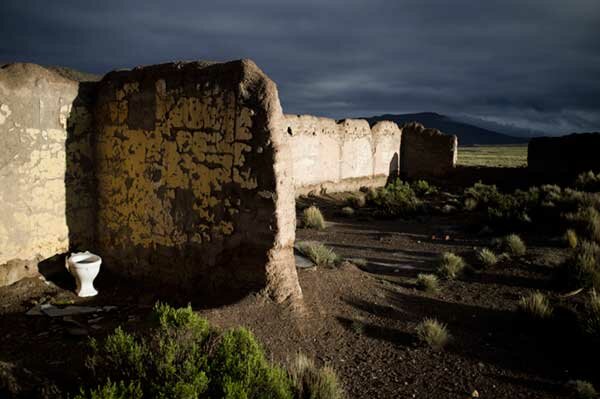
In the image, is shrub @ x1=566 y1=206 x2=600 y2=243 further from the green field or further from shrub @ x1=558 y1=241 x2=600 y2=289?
the green field

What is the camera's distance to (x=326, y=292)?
641cm

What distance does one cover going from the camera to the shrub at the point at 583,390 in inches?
162

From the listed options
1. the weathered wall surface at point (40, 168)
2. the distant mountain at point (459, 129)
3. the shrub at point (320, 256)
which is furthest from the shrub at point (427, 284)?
the distant mountain at point (459, 129)

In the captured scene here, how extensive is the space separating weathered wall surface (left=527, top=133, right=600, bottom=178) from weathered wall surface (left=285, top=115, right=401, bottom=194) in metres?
6.27

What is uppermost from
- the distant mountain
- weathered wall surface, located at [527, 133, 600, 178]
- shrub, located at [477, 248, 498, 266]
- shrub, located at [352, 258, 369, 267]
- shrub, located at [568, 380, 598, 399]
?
the distant mountain

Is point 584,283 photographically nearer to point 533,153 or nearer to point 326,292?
point 326,292

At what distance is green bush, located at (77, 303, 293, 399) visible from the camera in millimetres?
3146

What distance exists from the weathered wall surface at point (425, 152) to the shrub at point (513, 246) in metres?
11.9

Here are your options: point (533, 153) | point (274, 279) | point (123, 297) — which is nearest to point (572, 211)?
point (533, 153)

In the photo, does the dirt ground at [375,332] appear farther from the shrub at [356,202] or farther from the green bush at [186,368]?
the shrub at [356,202]

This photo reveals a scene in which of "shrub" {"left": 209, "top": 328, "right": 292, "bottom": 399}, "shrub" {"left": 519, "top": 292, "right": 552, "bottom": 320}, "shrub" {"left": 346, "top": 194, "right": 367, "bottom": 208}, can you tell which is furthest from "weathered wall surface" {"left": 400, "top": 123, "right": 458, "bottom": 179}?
"shrub" {"left": 209, "top": 328, "right": 292, "bottom": 399}

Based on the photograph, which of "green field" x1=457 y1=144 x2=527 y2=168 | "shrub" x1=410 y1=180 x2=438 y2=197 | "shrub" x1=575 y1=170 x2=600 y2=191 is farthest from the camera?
"green field" x1=457 y1=144 x2=527 y2=168

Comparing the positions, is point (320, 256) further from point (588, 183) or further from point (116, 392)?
point (588, 183)

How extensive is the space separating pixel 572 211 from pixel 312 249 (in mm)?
8412
